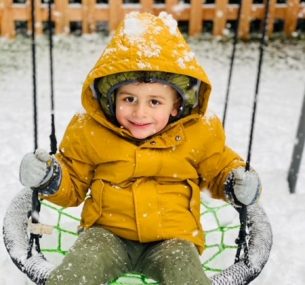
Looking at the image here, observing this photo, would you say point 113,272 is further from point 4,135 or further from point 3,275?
point 4,135

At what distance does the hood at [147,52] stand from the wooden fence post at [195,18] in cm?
351

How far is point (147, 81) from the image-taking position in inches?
77.0

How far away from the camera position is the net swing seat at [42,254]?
6.11 feet

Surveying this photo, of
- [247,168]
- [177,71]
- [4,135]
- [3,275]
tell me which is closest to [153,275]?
[247,168]

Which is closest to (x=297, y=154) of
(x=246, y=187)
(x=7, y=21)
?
(x=246, y=187)

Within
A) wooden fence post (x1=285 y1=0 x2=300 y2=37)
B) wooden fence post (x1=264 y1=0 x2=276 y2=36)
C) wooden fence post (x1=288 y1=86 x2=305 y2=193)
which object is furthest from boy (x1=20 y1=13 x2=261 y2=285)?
wooden fence post (x1=285 y1=0 x2=300 y2=37)

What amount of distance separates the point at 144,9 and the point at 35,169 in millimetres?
3704

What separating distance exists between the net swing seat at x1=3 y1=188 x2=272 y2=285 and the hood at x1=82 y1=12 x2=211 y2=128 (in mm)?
481

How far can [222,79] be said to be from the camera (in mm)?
4773

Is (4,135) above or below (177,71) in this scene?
below

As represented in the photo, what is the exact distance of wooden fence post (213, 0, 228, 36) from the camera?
5.47 m

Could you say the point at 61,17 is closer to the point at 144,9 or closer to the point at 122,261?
the point at 144,9

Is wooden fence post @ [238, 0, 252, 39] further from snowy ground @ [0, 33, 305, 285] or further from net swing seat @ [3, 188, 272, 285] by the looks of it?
net swing seat @ [3, 188, 272, 285]

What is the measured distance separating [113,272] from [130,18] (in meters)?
0.85
